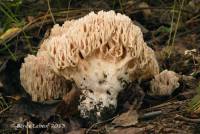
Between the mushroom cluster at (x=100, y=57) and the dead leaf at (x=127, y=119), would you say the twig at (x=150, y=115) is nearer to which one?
the dead leaf at (x=127, y=119)

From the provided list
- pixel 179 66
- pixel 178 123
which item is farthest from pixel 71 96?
pixel 179 66

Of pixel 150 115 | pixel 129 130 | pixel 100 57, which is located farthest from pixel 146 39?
pixel 129 130

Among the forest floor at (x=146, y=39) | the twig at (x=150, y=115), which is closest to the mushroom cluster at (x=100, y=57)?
the forest floor at (x=146, y=39)

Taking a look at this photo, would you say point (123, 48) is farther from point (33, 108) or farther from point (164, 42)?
point (164, 42)

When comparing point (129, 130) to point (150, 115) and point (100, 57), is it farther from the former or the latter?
point (100, 57)

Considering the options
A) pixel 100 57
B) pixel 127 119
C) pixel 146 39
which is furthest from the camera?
pixel 146 39
